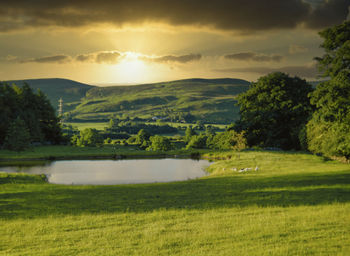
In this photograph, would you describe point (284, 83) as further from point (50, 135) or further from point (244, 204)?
point (50, 135)

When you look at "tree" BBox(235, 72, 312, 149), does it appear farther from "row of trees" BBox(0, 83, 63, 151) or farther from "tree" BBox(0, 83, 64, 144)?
"tree" BBox(0, 83, 64, 144)

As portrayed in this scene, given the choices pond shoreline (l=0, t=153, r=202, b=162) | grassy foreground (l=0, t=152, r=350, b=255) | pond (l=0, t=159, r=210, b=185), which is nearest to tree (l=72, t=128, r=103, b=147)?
pond shoreline (l=0, t=153, r=202, b=162)

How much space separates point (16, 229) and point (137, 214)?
4.98m

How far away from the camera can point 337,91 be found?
113 ft

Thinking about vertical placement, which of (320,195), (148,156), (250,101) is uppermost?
(250,101)

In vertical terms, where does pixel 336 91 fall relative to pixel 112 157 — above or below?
above

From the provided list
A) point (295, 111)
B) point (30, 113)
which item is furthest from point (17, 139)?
point (295, 111)

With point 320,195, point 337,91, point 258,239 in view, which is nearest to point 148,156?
point 337,91

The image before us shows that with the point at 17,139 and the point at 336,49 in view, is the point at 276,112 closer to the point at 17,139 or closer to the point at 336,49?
the point at 336,49

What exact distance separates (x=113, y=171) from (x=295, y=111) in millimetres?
31995

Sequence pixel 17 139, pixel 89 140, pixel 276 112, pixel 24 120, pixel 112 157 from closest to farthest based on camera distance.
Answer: pixel 112 157 < pixel 276 112 < pixel 17 139 < pixel 24 120 < pixel 89 140

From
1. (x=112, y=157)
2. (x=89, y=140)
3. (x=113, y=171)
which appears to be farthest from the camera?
(x=89, y=140)

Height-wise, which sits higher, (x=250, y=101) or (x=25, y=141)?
(x=250, y=101)

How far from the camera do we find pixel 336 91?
34375 millimetres
